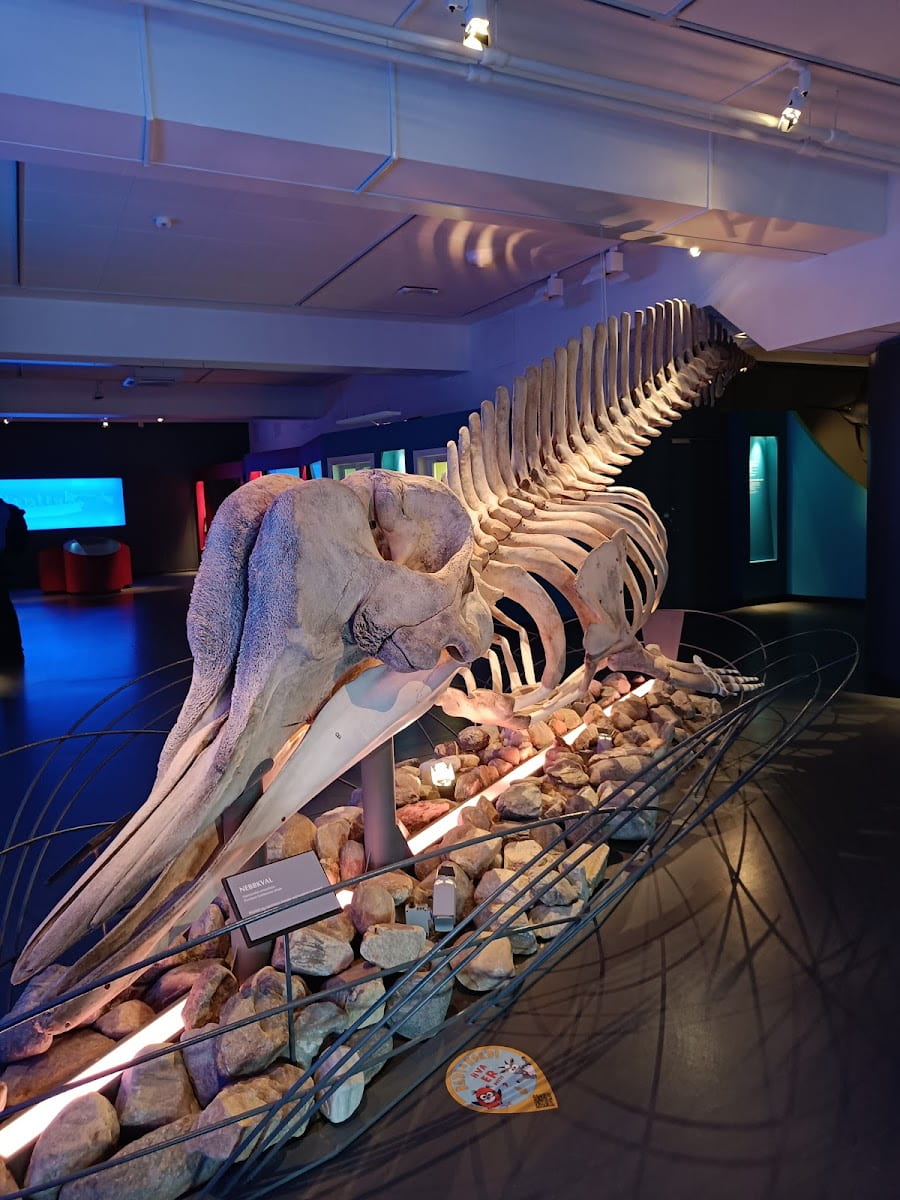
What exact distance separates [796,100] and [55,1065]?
15.6 feet

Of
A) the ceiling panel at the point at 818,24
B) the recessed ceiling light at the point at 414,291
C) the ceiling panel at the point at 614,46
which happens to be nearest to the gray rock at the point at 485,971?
the ceiling panel at the point at 614,46

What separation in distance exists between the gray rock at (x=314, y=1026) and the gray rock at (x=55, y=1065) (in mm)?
473

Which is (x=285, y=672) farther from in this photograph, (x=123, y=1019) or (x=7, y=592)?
(x=7, y=592)

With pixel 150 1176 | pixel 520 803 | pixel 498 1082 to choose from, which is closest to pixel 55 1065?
pixel 150 1176

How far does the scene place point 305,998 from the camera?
1.93 meters

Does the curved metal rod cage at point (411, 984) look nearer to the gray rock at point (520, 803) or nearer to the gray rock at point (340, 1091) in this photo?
the gray rock at point (340, 1091)

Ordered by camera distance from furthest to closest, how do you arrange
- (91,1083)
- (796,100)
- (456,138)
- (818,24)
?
(796,100) < (456,138) < (818,24) < (91,1083)

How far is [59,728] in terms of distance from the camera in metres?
5.89

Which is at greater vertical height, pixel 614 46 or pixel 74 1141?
pixel 614 46

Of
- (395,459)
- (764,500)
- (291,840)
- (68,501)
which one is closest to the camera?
(291,840)

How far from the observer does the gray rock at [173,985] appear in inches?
95.2

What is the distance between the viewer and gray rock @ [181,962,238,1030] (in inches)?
90.2

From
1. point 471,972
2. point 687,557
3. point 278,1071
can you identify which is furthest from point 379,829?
Answer: point 687,557

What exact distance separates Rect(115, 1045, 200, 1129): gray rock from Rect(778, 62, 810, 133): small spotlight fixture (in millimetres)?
4567
